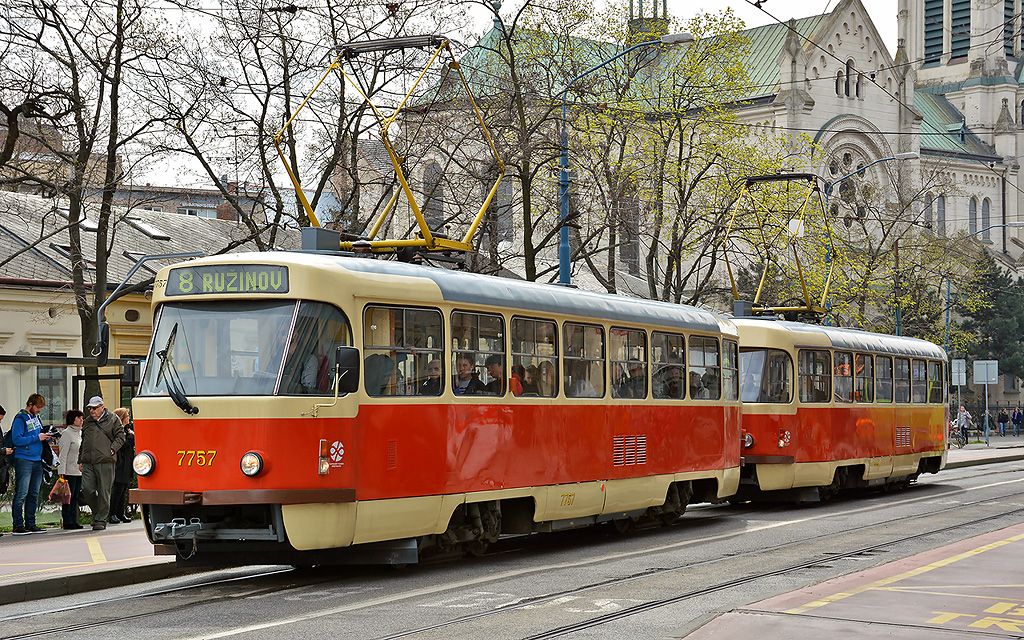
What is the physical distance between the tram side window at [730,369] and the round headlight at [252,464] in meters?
9.43

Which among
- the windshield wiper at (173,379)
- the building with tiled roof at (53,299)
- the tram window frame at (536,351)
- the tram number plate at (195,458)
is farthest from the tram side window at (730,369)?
the building with tiled roof at (53,299)

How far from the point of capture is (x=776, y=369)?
74.7ft

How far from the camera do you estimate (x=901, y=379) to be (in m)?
27.1

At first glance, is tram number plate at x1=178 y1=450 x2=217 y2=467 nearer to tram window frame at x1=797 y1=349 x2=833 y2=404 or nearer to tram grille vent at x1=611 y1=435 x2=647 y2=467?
tram grille vent at x1=611 y1=435 x2=647 y2=467

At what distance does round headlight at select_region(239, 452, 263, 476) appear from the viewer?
12.4 meters

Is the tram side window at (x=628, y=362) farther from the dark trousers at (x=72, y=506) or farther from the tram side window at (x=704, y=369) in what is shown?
the dark trousers at (x=72, y=506)

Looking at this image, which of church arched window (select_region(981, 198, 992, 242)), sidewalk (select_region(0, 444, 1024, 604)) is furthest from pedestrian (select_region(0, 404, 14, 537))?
church arched window (select_region(981, 198, 992, 242))

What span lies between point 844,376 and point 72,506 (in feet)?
40.5

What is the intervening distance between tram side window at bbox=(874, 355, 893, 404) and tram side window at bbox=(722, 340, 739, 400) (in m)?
5.71

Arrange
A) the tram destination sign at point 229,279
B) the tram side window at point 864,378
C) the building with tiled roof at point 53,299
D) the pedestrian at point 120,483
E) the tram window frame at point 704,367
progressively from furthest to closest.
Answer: the building with tiled roof at point 53,299, the tram side window at point 864,378, the pedestrian at point 120,483, the tram window frame at point 704,367, the tram destination sign at point 229,279

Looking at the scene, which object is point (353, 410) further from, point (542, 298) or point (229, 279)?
point (542, 298)

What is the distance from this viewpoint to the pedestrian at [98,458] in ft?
60.5

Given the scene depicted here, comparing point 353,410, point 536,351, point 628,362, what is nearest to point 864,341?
point 628,362

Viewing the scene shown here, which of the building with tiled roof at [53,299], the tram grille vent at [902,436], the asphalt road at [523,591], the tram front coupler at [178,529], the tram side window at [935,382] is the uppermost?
the building with tiled roof at [53,299]
